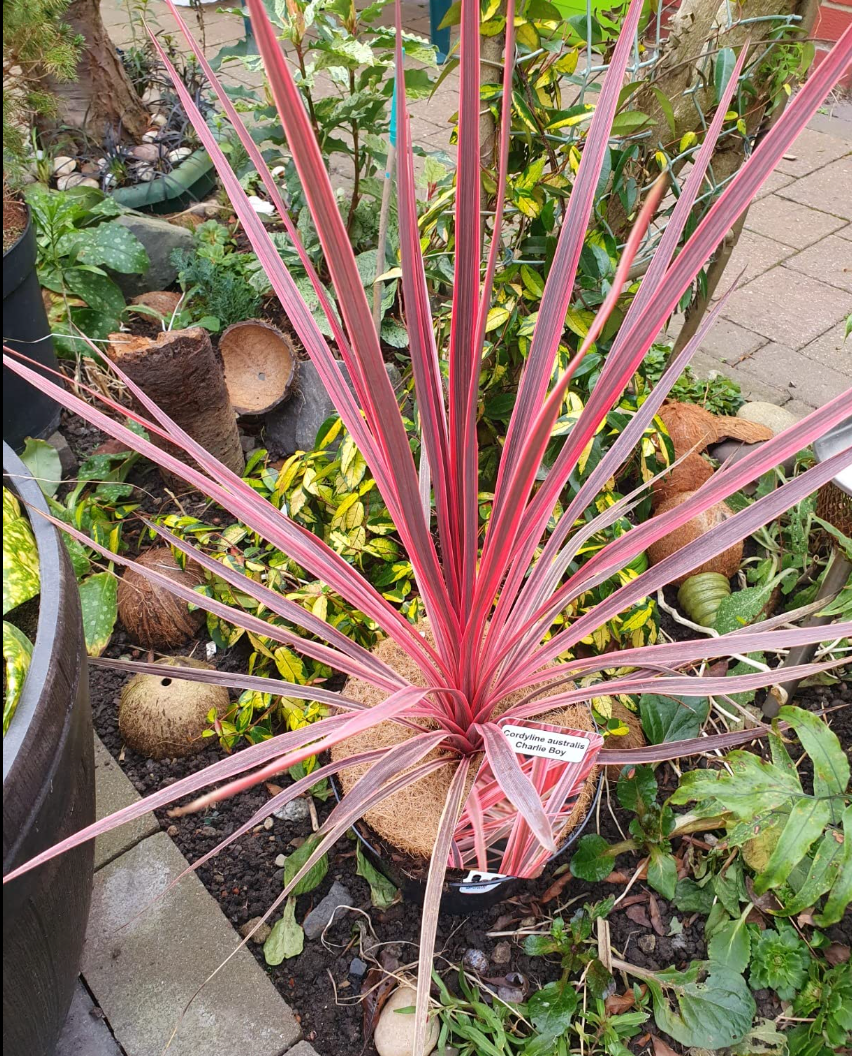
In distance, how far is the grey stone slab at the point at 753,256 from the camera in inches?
105

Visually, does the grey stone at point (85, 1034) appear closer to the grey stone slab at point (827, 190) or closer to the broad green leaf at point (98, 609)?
the broad green leaf at point (98, 609)

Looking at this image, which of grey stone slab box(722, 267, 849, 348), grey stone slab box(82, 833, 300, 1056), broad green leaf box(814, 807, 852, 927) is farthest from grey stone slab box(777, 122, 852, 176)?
grey stone slab box(82, 833, 300, 1056)

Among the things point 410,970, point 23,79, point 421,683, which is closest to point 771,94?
point 421,683

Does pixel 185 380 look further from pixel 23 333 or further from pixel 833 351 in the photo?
pixel 833 351

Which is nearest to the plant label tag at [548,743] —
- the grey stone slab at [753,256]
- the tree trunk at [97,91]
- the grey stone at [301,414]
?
the grey stone at [301,414]

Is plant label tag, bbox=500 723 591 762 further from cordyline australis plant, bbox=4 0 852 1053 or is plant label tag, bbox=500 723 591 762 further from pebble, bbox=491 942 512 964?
pebble, bbox=491 942 512 964

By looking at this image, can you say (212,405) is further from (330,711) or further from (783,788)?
(783,788)

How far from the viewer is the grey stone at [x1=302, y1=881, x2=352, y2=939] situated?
1227 millimetres

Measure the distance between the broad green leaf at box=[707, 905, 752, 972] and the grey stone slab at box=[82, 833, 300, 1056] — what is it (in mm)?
595

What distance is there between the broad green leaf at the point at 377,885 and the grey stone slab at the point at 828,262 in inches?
90.2

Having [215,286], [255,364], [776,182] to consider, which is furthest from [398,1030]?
[776,182]

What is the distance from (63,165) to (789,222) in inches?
97.5

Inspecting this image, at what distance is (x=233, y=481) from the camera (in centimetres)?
91

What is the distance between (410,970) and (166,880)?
39cm
